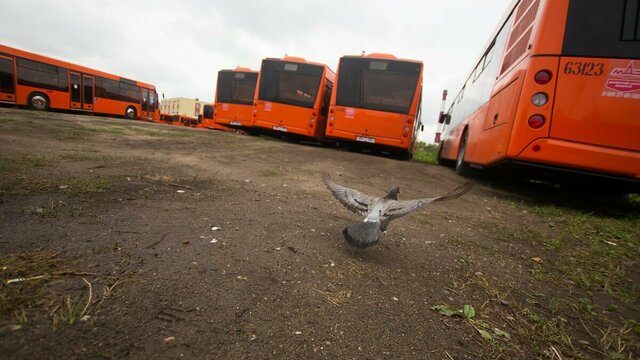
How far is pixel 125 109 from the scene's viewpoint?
21266 millimetres

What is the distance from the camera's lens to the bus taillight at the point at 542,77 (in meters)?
4.00

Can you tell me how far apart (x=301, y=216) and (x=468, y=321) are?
66.6 inches

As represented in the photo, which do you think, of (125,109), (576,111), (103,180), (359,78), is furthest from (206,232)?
(125,109)

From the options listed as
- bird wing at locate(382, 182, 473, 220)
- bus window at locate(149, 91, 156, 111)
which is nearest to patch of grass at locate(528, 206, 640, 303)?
bird wing at locate(382, 182, 473, 220)

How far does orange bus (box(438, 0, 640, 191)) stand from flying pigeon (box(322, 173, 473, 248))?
2.74m

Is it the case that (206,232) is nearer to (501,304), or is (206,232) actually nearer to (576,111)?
(501,304)

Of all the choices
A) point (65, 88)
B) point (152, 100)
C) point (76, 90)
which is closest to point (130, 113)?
point (152, 100)

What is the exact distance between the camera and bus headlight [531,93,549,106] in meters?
4.04

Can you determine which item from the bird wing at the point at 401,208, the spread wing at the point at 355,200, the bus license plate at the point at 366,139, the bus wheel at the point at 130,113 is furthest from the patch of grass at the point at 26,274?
the bus wheel at the point at 130,113

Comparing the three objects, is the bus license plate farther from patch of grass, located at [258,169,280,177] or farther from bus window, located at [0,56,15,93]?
bus window, located at [0,56,15,93]

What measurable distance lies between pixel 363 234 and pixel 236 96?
14.5 m

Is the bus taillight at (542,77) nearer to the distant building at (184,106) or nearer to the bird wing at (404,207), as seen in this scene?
the bird wing at (404,207)

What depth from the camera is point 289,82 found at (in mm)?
11562

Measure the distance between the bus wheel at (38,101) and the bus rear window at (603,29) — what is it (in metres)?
22.3
